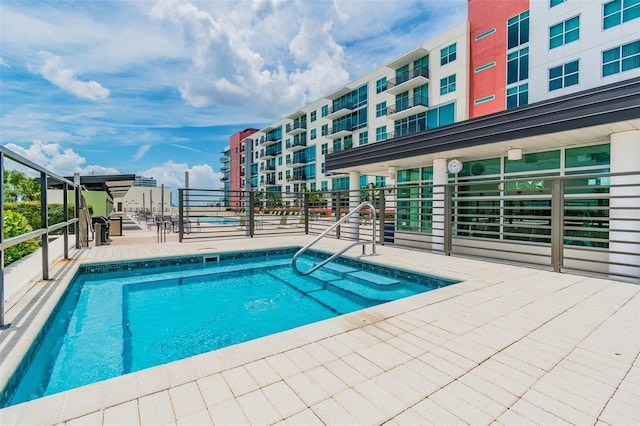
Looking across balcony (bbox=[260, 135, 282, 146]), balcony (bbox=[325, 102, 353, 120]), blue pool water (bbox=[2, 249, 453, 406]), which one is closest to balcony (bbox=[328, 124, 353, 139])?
balcony (bbox=[325, 102, 353, 120])

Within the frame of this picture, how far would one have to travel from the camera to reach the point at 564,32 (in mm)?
15188

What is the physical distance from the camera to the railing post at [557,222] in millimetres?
4920

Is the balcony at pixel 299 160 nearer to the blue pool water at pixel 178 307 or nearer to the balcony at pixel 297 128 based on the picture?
the balcony at pixel 297 128

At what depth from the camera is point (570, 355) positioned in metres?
2.26

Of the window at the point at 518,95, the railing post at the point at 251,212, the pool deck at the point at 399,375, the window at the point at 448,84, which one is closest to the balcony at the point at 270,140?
the window at the point at 448,84

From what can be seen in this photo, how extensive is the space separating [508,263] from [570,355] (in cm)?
402

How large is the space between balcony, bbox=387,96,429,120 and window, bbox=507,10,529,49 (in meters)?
5.97

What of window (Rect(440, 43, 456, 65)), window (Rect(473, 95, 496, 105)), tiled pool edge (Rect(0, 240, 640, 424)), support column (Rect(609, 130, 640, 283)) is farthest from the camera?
window (Rect(440, 43, 456, 65))

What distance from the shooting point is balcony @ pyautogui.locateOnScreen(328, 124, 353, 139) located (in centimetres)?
3014

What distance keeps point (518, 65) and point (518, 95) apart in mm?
1630

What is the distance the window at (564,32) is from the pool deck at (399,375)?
57.2 ft

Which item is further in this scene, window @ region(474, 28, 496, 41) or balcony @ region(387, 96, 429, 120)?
balcony @ region(387, 96, 429, 120)

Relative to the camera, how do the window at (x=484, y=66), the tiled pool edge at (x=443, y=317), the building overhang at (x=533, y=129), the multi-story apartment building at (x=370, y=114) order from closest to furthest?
the tiled pool edge at (x=443, y=317), the building overhang at (x=533, y=129), the window at (x=484, y=66), the multi-story apartment building at (x=370, y=114)

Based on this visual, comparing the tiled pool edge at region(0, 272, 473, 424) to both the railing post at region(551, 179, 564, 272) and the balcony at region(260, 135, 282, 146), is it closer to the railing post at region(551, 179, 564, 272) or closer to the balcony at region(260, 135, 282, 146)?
the railing post at region(551, 179, 564, 272)
